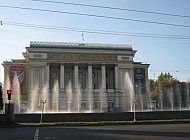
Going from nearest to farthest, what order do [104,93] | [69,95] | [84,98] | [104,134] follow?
[104,134] < [69,95] < [84,98] < [104,93]

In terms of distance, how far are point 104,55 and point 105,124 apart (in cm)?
5021

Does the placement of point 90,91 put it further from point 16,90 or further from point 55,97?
point 16,90

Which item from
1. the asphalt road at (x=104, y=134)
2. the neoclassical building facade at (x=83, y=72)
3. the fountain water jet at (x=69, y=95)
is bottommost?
the asphalt road at (x=104, y=134)

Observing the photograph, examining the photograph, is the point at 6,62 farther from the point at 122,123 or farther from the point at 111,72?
the point at 122,123

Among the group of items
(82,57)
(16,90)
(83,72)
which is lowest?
(16,90)

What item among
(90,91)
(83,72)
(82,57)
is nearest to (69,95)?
→ (90,91)

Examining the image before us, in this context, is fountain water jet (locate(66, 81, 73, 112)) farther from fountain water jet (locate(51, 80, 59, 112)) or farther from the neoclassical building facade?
fountain water jet (locate(51, 80, 59, 112))

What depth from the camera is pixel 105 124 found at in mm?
31438

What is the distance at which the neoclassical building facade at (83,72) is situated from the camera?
253ft

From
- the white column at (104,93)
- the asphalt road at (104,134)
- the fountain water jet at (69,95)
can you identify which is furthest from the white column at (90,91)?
the asphalt road at (104,134)

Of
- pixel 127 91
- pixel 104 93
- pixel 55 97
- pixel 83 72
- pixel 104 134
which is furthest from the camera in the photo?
pixel 83 72

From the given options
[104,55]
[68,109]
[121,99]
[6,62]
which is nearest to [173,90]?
[121,99]

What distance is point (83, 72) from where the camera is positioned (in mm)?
A: 84875

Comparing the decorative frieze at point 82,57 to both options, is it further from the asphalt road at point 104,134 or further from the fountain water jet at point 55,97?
the asphalt road at point 104,134
